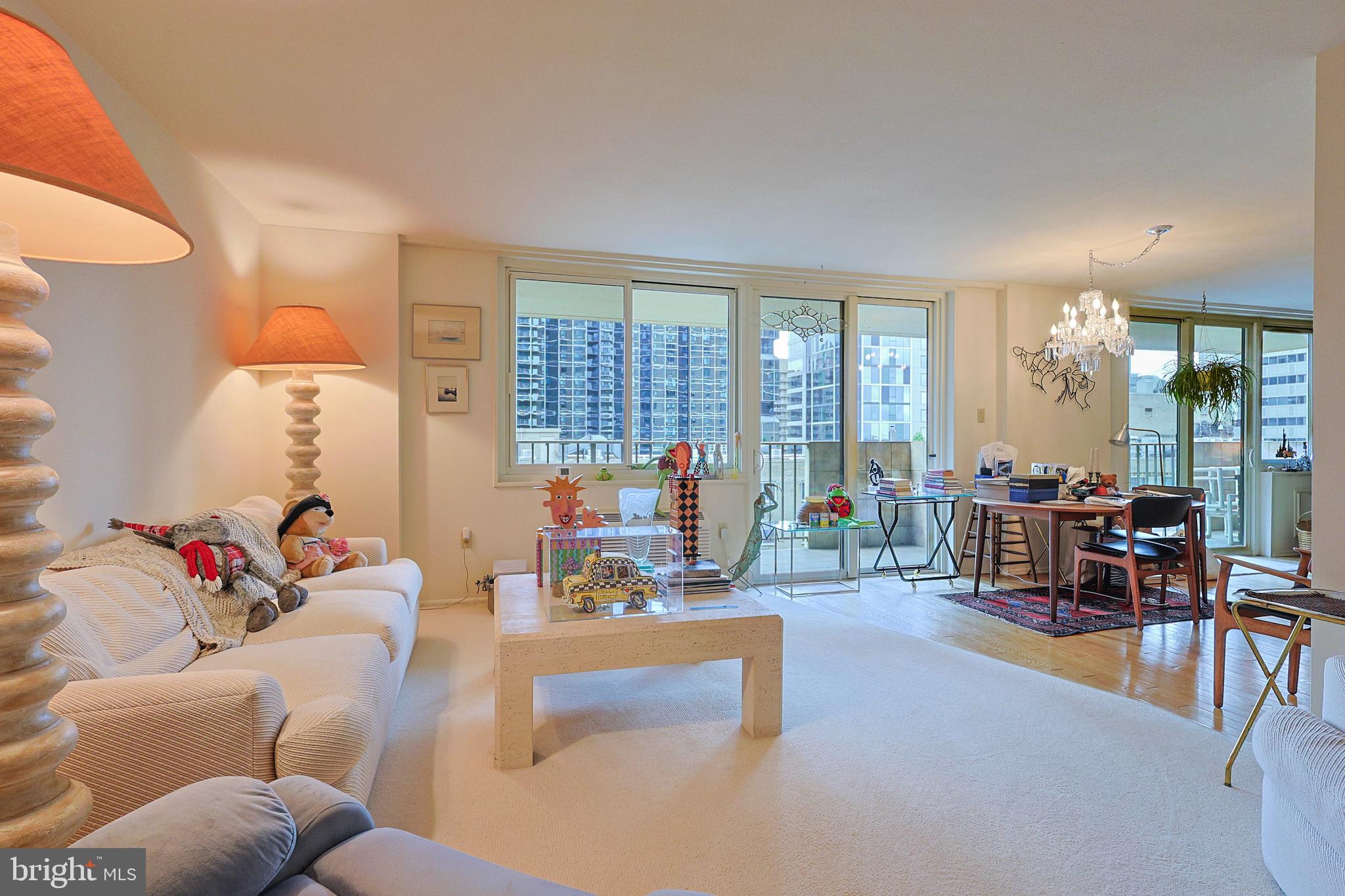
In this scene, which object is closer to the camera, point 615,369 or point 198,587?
point 198,587

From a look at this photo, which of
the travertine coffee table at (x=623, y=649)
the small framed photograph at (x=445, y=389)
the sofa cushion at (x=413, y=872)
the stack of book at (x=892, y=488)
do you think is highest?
the small framed photograph at (x=445, y=389)

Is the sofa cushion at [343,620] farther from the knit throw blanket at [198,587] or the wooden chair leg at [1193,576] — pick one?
the wooden chair leg at [1193,576]

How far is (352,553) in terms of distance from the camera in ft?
11.2

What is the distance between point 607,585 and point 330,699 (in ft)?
3.36

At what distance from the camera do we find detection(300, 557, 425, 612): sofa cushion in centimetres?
295

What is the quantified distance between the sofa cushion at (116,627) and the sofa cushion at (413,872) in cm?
103

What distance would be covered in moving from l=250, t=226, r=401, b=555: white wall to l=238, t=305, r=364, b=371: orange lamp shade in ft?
1.67

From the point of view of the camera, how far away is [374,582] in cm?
300

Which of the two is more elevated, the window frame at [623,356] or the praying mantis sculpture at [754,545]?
the window frame at [623,356]

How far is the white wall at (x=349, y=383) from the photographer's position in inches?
157

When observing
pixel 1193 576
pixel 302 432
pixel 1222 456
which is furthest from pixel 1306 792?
pixel 1222 456

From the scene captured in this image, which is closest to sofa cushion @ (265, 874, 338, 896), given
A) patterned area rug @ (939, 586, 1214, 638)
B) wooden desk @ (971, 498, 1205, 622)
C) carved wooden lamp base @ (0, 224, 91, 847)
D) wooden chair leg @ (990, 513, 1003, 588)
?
carved wooden lamp base @ (0, 224, 91, 847)

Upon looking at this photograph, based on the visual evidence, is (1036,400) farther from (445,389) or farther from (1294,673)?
(445,389)

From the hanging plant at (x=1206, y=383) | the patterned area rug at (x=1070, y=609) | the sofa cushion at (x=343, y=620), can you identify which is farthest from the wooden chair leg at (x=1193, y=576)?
the sofa cushion at (x=343, y=620)
